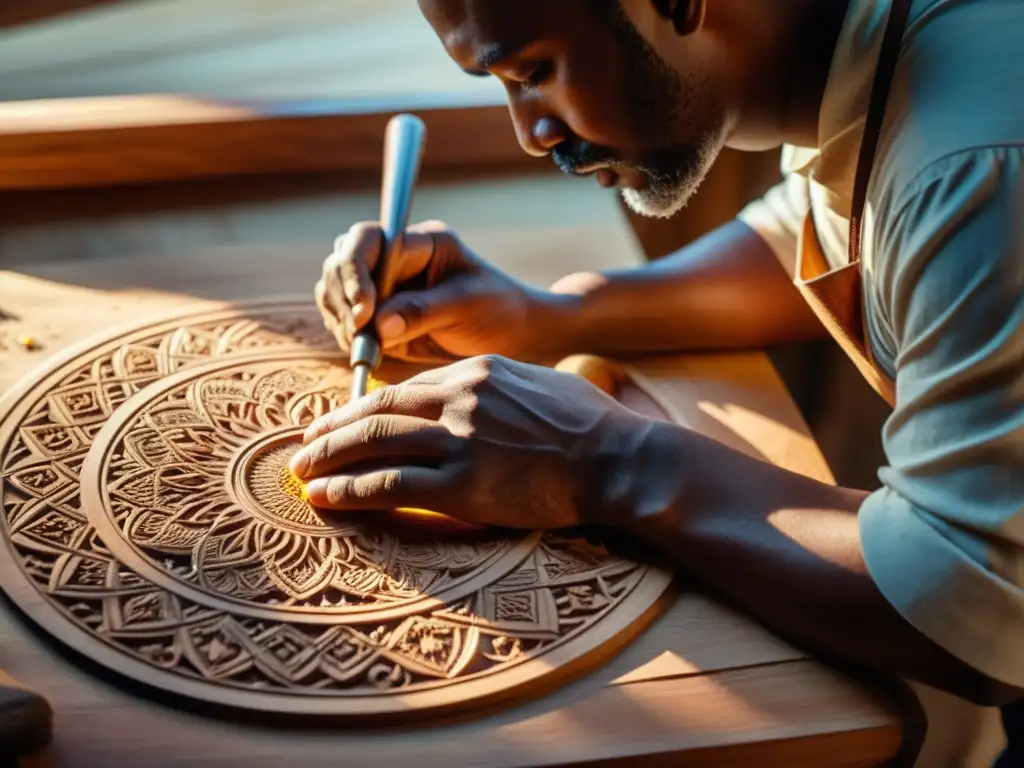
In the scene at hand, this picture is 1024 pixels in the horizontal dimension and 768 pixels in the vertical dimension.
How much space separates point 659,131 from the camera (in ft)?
3.26

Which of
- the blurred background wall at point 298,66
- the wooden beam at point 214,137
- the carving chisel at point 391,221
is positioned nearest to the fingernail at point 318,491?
the carving chisel at point 391,221

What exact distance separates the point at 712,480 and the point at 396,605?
0.28 meters

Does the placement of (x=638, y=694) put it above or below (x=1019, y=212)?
below

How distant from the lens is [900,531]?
A: 31.4 inches

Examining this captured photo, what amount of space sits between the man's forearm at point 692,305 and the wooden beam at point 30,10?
1153 mm

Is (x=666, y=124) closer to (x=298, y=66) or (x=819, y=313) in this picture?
(x=819, y=313)

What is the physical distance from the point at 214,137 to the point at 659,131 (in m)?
0.73

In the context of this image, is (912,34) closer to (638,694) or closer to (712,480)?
(712,480)

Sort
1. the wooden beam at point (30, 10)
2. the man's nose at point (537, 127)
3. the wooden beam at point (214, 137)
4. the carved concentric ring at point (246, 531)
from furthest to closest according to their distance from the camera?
the wooden beam at point (30, 10), the wooden beam at point (214, 137), the man's nose at point (537, 127), the carved concentric ring at point (246, 531)

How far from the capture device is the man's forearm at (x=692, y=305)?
121 centimetres

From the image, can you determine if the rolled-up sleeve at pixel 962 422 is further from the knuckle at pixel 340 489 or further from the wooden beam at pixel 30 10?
the wooden beam at pixel 30 10

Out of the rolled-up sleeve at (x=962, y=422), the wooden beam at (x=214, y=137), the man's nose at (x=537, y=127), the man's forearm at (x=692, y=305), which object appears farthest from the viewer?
the wooden beam at (x=214, y=137)

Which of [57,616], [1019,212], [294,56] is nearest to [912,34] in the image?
[1019,212]

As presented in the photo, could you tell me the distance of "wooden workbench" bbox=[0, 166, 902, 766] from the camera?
29.9 inches
